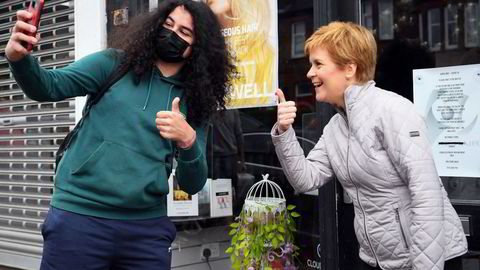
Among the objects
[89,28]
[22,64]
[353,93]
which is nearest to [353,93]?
[353,93]

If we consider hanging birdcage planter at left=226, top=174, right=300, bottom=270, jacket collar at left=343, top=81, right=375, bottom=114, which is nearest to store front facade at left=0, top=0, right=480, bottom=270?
hanging birdcage planter at left=226, top=174, right=300, bottom=270

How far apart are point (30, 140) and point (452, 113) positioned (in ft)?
13.4

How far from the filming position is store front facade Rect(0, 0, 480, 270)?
306 cm

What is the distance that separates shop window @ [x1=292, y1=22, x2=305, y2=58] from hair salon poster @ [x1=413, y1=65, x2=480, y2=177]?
86 cm

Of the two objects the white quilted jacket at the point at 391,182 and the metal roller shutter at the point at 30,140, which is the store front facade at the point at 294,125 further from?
the white quilted jacket at the point at 391,182

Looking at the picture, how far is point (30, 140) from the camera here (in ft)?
18.0

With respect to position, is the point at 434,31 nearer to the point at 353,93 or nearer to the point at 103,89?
the point at 353,93

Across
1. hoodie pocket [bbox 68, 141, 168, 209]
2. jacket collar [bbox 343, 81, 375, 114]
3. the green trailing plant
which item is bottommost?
the green trailing plant

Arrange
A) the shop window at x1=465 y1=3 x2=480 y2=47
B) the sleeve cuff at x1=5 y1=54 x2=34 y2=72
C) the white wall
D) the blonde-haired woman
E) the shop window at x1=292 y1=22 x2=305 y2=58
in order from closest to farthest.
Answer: the sleeve cuff at x1=5 y1=54 x2=34 y2=72 → the blonde-haired woman → the shop window at x1=465 y1=3 x2=480 y2=47 → the shop window at x1=292 y1=22 x2=305 y2=58 → the white wall

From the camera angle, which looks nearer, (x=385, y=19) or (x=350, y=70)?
(x=350, y=70)

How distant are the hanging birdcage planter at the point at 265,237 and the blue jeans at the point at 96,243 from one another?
127 cm

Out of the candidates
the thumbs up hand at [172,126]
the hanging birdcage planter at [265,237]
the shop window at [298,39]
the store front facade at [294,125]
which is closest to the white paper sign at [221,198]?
the store front facade at [294,125]

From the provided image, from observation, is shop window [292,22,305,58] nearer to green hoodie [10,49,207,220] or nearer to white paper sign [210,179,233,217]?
white paper sign [210,179,233,217]

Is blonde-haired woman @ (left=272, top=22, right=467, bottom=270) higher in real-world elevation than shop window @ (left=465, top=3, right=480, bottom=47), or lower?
lower
